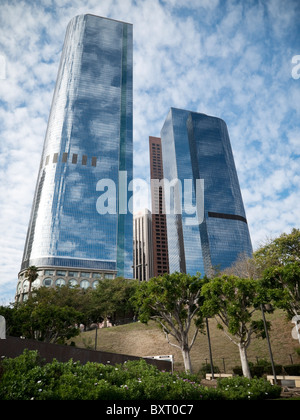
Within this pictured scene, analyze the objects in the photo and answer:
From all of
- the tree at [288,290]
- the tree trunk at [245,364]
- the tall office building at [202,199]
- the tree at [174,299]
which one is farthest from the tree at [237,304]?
the tall office building at [202,199]

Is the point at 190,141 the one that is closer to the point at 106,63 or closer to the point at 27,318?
the point at 106,63

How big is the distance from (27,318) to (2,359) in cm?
2837

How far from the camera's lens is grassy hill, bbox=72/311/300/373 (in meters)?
36.1

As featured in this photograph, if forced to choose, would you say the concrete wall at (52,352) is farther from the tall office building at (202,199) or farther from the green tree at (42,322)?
the tall office building at (202,199)

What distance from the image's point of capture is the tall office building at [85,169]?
396ft

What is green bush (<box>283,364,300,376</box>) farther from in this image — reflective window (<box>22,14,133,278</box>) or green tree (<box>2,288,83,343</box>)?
reflective window (<box>22,14,133,278</box>)

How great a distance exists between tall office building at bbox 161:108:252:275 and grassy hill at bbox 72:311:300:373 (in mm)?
100504

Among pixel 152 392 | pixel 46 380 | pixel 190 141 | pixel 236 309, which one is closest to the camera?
pixel 46 380

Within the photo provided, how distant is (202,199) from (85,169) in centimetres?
7032

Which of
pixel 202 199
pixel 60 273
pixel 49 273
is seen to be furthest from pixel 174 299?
pixel 202 199

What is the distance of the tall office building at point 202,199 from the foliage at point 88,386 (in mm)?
136316

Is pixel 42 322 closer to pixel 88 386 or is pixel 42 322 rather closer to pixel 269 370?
pixel 269 370

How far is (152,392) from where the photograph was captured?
11.3m

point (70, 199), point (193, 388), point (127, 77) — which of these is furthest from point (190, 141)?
point (193, 388)
